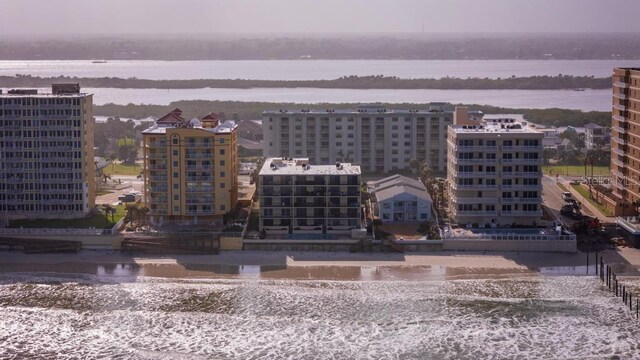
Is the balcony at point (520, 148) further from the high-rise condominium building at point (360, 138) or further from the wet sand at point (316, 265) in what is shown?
the high-rise condominium building at point (360, 138)

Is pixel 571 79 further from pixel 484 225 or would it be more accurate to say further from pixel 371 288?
pixel 371 288

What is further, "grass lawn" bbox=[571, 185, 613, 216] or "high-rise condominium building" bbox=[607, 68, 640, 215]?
"grass lawn" bbox=[571, 185, 613, 216]

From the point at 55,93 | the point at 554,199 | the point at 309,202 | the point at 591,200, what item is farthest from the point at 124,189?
the point at 591,200

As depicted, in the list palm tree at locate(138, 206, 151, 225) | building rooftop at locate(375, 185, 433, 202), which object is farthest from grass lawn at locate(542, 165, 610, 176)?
palm tree at locate(138, 206, 151, 225)

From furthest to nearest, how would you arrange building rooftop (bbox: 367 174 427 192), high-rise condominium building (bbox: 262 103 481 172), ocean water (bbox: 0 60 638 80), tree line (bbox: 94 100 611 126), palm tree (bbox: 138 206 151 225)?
ocean water (bbox: 0 60 638 80)
tree line (bbox: 94 100 611 126)
high-rise condominium building (bbox: 262 103 481 172)
building rooftop (bbox: 367 174 427 192)
palm tree (bbox: 138 206 151 225)

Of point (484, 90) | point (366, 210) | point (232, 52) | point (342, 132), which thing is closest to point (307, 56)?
point (232, 52)

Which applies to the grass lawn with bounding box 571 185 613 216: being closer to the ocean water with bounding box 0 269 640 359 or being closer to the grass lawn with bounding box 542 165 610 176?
the grass lawn with bounding box 542 165 610 176
